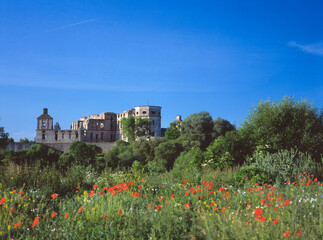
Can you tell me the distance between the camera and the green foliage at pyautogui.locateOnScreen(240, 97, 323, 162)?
17.9 metres

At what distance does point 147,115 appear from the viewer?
67000mm

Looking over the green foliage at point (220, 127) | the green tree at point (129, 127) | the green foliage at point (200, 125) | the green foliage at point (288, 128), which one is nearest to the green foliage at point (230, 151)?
the green foliage at point (288, 128)

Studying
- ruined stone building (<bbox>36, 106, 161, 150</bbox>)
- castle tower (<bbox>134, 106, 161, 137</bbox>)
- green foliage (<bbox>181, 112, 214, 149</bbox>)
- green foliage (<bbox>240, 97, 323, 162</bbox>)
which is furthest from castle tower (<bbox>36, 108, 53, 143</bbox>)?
green foliage (<bbox>240, 97, 323, 162</bbox>)

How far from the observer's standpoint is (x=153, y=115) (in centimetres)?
6769

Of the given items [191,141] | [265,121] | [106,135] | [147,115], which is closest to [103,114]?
[106,135]

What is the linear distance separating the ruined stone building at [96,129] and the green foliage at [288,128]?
48.3 meters

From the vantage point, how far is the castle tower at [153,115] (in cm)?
6706

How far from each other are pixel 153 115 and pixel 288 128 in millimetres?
50535

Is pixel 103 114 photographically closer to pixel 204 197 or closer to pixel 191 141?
pixel 191 141

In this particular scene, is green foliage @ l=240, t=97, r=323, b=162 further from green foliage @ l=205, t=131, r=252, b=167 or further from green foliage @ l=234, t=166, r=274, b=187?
green foliage @ l=234, t=166, r=274, b=187

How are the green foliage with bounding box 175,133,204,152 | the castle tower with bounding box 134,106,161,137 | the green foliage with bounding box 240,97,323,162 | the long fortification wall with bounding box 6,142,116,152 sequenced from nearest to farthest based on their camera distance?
the green foliage with bounding box 240,97,323,162 → the green foliage with bounding box 175,133,204,152 → the long fortification wall with bounding box 6,142,116,152 → the castle tower with bounding box 134,106,161,137

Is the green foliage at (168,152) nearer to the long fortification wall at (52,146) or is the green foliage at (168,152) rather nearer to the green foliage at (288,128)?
the green foliage at (288,128)

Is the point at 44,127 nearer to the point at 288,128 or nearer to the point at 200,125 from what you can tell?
the point at 200,125

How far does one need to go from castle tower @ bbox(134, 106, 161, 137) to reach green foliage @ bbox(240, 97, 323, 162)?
48.3m
